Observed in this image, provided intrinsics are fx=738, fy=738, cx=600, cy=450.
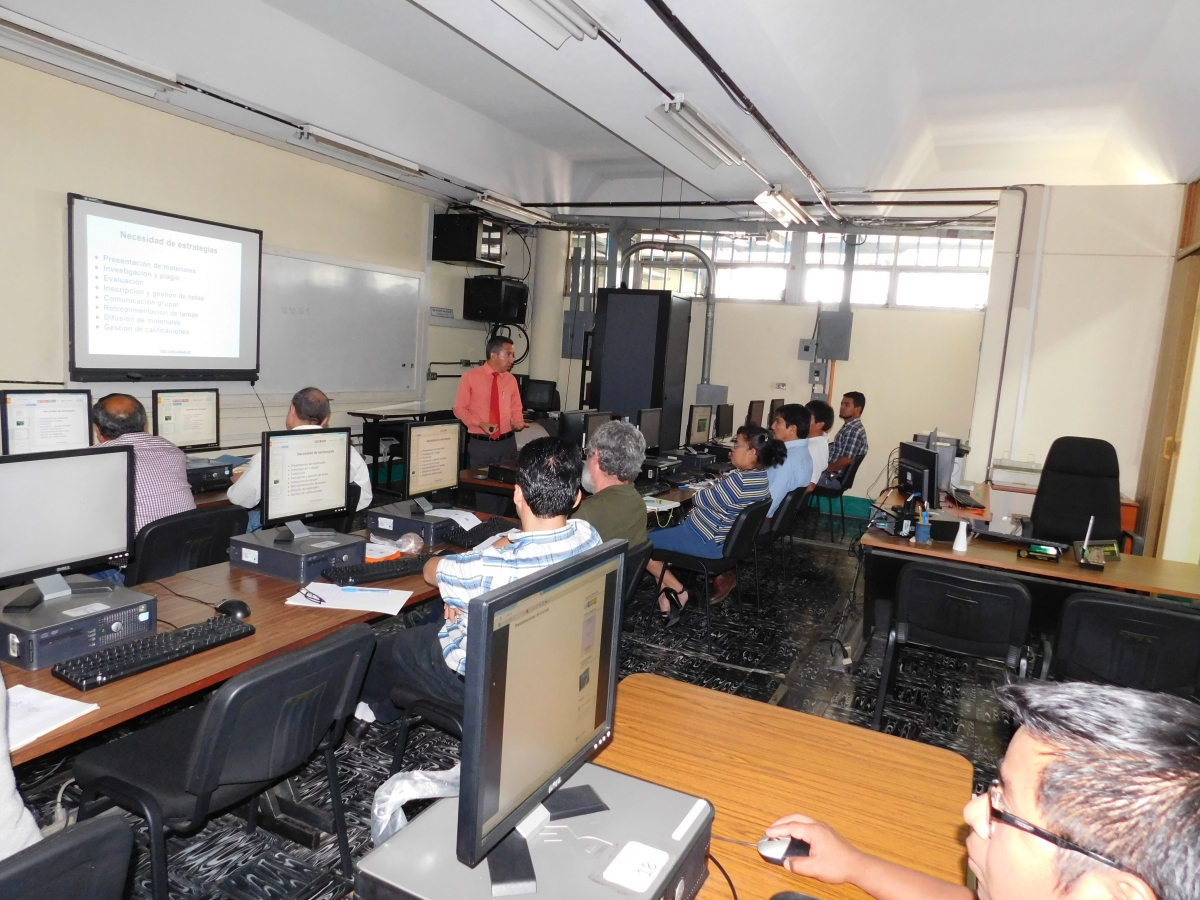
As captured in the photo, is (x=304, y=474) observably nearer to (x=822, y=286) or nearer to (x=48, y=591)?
(x=48, y=591)

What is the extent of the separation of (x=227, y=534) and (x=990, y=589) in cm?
310

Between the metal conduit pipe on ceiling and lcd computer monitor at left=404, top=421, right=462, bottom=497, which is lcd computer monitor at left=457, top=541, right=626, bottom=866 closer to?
lcd computer monitor at left=404, top=421, right=462, bottom=497

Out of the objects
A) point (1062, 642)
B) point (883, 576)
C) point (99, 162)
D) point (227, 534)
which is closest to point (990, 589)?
point (1062, 642)

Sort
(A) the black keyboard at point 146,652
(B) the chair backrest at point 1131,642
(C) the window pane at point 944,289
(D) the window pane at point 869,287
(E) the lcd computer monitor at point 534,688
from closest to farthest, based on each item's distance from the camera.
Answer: (E) the lcd computer monitor at point 534,688
(A) the black keyboard at point 146,652
(B) the chair backrest at point 1131,642
(C) the window pane at point 944,289
(D) the window pane at point 869,287

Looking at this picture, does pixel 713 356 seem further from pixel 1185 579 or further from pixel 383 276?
pixel 1185 579

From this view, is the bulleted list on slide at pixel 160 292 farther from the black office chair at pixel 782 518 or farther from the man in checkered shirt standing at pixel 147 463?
the black office chair at pixel 782 518

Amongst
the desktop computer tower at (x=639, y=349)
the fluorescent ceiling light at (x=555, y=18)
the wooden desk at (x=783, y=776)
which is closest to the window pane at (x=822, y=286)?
the desktop computer tower at (x=639, y=349)

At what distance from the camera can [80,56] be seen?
4.04 m

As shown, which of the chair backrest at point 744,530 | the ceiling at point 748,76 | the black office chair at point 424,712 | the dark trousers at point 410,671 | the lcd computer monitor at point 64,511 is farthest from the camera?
the chair backrest at point 744,530

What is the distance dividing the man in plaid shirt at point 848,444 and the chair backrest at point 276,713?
5602 millimetres

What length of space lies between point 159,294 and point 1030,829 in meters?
6.17

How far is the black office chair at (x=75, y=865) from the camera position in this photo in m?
1.01

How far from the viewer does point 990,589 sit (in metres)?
2.97

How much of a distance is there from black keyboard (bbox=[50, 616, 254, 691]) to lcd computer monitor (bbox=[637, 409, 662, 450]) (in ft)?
12.5
